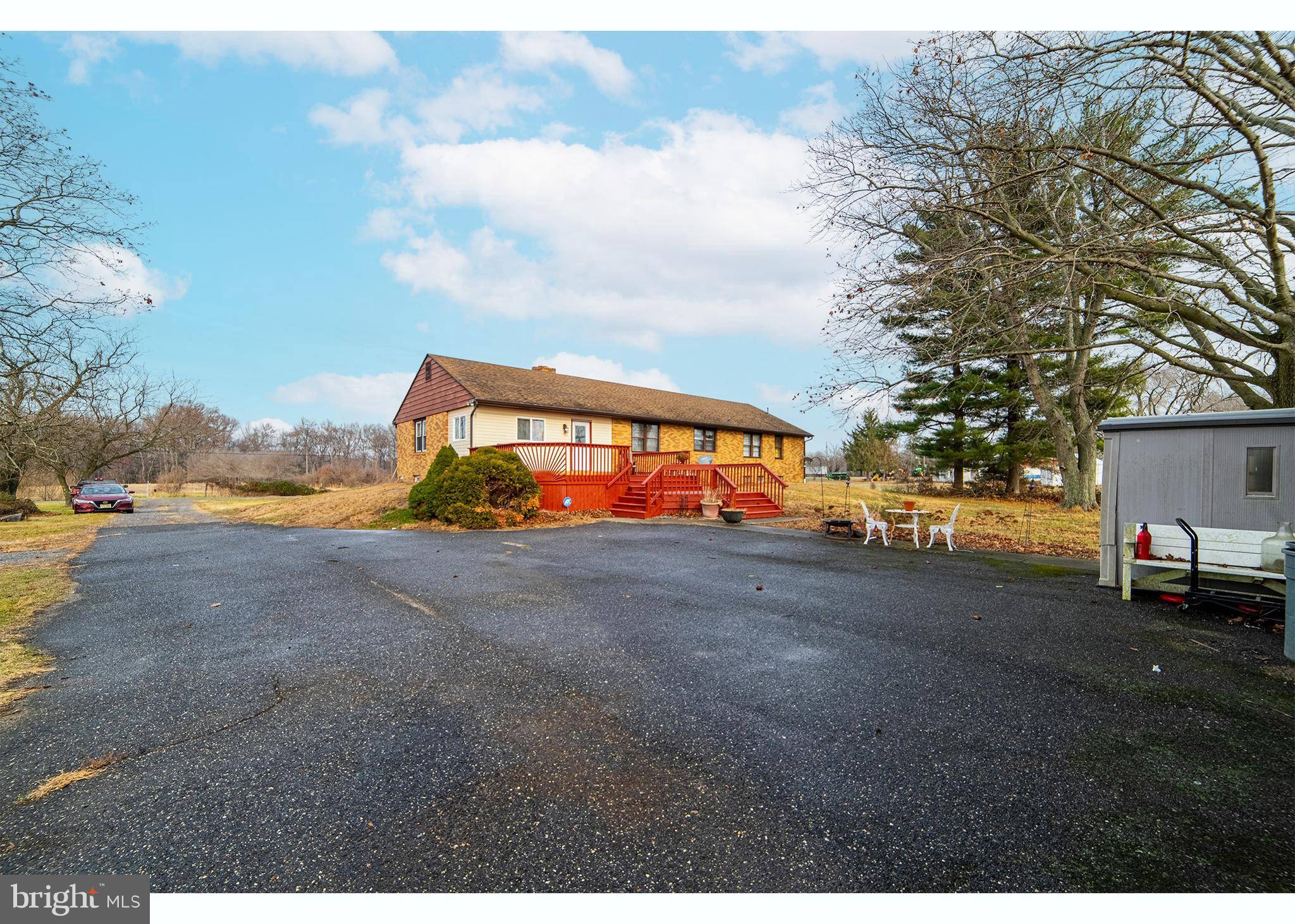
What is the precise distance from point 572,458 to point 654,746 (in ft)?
46.8

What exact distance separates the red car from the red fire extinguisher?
32.5 metres

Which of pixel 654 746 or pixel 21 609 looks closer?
pixel 654 746

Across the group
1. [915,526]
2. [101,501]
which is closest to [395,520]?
[915,526]

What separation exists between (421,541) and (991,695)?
10276 millimetres

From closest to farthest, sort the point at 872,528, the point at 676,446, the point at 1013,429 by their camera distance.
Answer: the point at 872,528
the point at 1013,429
the point at 676,446

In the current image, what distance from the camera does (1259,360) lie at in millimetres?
10156

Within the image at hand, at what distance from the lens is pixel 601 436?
2317 centimetres

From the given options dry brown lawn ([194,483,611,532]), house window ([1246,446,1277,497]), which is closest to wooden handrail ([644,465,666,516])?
dry brown lawn ([194,483,611,532])

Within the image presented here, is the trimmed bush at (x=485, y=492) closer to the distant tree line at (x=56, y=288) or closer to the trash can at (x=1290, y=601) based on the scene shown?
the distant tree line at (x=56, y=288)

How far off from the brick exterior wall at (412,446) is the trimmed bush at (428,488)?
4724 millimetres

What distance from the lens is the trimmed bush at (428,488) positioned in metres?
14.6

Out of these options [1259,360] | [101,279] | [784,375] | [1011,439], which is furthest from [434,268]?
[1011,439]

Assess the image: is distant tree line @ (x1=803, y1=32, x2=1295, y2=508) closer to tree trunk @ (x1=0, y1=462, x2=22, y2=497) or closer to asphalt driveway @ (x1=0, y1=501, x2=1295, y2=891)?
asphalt driveway @ (x1=0, y1=501, x2=1295, y2=891)

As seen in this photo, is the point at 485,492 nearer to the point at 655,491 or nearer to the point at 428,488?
the point at 428,488
